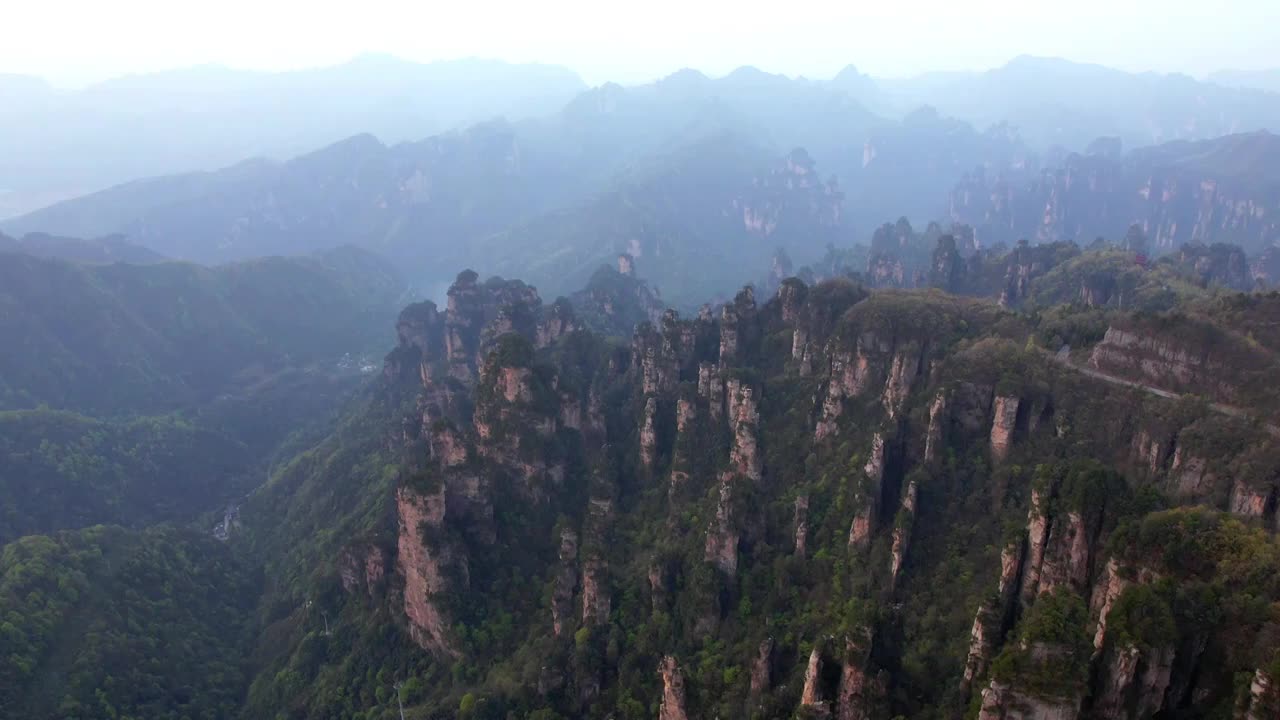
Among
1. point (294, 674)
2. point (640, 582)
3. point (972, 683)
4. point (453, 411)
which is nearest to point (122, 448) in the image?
point (453, 411)

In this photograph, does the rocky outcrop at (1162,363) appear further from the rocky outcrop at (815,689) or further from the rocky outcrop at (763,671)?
the rocky outcrop at (815,689)

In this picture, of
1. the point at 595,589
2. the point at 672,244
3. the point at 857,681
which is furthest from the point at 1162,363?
the point at 672,244

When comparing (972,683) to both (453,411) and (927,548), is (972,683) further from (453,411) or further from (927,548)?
(453,411)

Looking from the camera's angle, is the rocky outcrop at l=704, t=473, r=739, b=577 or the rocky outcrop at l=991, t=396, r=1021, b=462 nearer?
the rocky outcrop at l=991, t=396, r=1021, b=462

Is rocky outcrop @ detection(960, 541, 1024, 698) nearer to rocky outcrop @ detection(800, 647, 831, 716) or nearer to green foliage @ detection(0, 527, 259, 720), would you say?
rocky outcrop @ detection(800, 647, 831, 716)

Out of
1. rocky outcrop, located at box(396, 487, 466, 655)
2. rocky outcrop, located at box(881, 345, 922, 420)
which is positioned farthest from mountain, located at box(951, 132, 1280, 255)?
rocky outcrop, located at box(396, 487, 466, 655)

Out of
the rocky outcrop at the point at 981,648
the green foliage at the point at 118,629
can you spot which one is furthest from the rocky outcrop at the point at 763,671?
the green foliage at the point at 118,629

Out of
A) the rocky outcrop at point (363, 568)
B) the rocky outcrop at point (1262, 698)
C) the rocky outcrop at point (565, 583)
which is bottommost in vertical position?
the rocky outcrop at point (363, 568)
